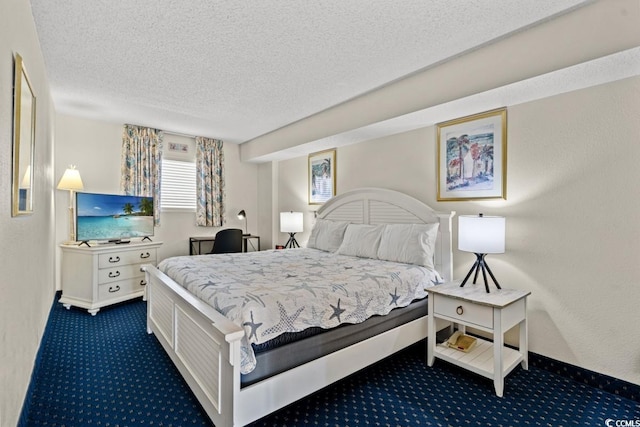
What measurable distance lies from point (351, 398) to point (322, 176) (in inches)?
127

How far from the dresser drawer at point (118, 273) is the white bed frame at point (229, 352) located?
1.07 metres

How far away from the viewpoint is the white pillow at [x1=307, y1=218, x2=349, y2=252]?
375 centimetres

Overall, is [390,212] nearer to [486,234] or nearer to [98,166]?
[486,234]

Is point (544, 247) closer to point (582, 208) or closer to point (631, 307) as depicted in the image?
point (582, 208)

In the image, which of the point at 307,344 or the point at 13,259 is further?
the point at 307,344

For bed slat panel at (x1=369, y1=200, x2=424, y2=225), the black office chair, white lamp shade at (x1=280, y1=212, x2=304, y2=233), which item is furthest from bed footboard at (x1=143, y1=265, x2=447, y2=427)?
white lamp shade at (x1=280, y1=212, x2=304, y2=233)

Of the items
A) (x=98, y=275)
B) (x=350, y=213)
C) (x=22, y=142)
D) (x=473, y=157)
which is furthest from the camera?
(x=350, y=213)

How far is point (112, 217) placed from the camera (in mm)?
3939

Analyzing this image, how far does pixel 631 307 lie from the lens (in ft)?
6.68

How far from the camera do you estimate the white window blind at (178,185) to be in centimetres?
499

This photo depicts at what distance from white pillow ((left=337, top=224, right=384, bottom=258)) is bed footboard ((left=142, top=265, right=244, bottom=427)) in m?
1.79

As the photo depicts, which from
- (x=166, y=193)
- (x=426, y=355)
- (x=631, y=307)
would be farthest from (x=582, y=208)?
(x=166, y=193)

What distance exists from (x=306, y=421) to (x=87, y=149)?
4573mm

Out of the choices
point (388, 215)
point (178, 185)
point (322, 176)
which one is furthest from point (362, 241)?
point (178, 185)
